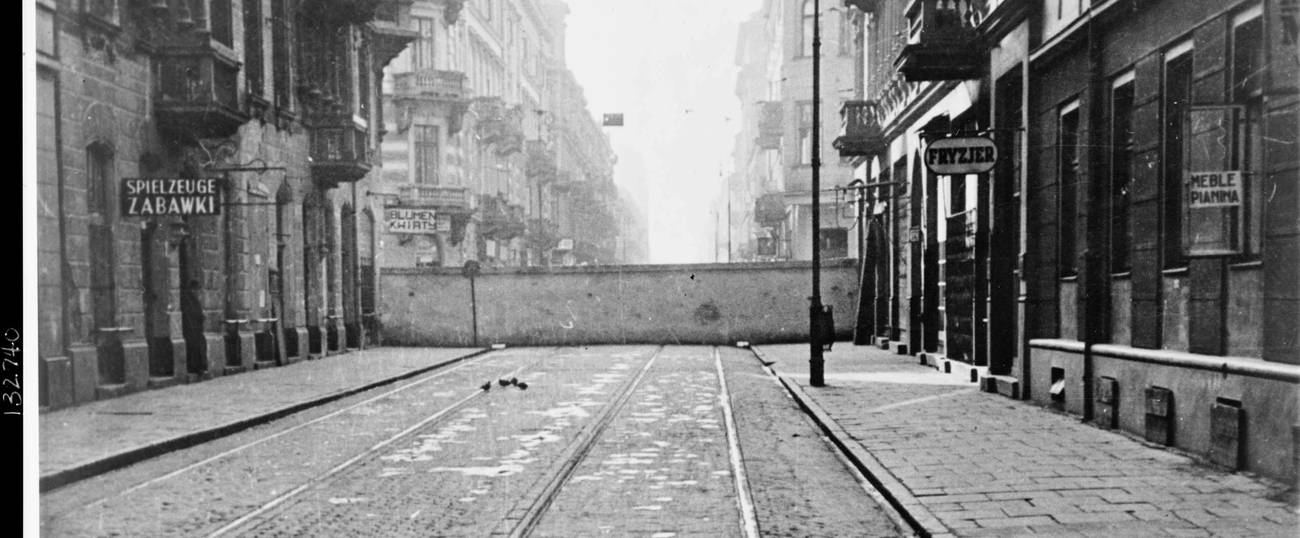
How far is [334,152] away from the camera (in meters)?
28.0

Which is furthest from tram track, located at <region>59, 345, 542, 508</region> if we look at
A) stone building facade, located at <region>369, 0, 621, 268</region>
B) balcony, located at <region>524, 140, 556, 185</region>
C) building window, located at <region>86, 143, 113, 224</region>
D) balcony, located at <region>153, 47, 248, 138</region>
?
balcony, located at <region>524, 140, 556, 185</region>

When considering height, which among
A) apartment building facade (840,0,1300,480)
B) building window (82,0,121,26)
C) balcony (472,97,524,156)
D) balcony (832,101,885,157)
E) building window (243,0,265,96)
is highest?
balcony (472,97,524,156)

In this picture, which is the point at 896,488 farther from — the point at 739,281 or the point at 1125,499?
the point at 739,281

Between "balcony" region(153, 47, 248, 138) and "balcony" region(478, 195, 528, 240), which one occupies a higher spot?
"balcony" region(153, 47, 248, 138)

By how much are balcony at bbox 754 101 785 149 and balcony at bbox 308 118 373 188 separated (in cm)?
3181

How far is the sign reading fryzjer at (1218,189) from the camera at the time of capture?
8.79 metres

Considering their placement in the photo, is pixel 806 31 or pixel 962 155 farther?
pixel 806 31

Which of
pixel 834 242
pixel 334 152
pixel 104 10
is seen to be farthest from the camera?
pixel 834 242

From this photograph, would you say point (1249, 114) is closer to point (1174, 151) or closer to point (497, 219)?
point (1174, 151)

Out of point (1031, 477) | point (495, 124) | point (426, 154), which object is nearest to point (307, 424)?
point (1031, 477)

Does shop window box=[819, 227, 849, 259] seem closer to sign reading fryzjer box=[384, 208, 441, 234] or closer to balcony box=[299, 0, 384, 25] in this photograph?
sign reading fryzjer box=[384, 208, 441, 234]

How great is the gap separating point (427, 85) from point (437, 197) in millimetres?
4081

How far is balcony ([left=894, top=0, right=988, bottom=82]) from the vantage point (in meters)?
18.1

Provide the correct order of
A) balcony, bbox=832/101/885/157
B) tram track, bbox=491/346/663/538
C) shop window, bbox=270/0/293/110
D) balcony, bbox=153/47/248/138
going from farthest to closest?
1. balcony, bbox=832/101/885/157
2. shop window, bbox=270/0/293/110
3. balcony, bbox=153/47/248/138
4. tram track, bbox=491/346/663/538
